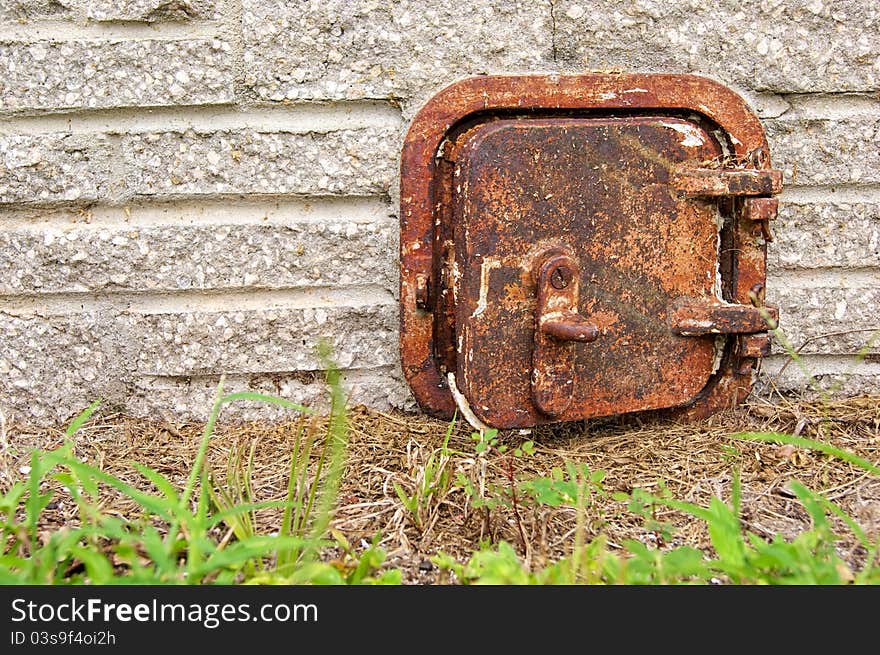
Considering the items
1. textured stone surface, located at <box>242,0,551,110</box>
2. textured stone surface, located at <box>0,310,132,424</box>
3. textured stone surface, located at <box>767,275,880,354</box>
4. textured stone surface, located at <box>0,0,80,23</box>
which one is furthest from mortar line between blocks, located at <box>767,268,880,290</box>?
textured stone surface, located at <box>0,0,80,23</box>

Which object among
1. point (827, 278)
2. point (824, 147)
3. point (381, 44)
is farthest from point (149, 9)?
point (827, 278)

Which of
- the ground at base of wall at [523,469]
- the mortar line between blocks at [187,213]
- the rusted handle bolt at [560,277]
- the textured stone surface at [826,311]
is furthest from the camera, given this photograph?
the textured stone surface at [826,311]

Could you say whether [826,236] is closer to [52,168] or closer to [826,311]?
[826,311]

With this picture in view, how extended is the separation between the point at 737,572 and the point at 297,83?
1144mm

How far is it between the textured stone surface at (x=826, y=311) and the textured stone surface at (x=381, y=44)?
71cm

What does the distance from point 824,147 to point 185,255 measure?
1.31 m

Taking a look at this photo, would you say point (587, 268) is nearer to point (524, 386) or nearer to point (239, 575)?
point (524, 386)

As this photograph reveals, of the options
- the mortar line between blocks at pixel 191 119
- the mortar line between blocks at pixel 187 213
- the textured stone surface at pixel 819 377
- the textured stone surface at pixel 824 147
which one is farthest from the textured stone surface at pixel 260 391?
the textured stone surface at pixel 824 147

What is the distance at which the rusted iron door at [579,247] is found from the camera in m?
1.49

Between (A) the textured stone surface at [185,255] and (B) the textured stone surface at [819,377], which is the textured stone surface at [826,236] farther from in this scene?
(A) the textured stone surface at [185,255]

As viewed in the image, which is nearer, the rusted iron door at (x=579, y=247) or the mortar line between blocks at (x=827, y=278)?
the rusted iron door at (x=579, y=247)

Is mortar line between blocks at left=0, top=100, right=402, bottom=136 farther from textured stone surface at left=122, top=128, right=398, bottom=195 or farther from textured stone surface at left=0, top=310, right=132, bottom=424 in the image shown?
textured stone surface at left=0, top=310, right=132, bottom=424

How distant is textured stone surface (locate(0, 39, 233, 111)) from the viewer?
153cm

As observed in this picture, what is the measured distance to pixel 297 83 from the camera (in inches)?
61.2
